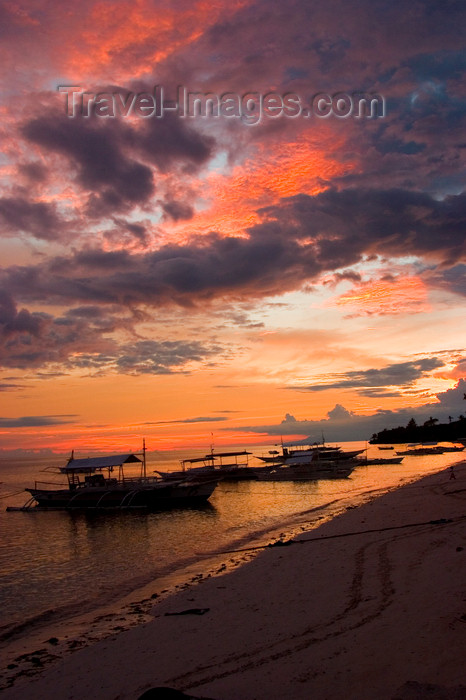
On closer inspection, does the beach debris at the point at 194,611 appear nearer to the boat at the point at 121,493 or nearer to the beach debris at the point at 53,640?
the beach debris at the point at 53,640

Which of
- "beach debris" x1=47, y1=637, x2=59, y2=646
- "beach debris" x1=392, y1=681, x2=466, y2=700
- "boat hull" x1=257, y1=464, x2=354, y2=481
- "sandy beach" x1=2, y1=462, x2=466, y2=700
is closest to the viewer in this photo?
"beach debris" x1=392, y1=681, x2=466, y2=700

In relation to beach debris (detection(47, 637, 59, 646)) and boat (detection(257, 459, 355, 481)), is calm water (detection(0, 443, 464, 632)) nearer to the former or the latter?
beach debris (detection(47, 637, 59, 646))

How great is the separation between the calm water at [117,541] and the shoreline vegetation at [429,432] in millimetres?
124429

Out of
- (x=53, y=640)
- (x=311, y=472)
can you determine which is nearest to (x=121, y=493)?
(x=311, y=472)

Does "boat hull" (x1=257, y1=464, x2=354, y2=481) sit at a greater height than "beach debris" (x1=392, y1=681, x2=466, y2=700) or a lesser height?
lesser

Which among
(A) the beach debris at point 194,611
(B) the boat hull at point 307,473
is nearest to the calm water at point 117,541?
(A) the beach debris at point 194,611

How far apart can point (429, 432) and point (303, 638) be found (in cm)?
17852

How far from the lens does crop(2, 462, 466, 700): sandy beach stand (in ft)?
22.9

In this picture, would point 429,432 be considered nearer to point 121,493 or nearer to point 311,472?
point 311,472

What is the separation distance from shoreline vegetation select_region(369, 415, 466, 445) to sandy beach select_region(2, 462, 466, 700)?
150398mm

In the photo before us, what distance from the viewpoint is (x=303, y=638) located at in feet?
29.8

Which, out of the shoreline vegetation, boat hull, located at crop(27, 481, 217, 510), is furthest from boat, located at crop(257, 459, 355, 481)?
the shoreline vegetation

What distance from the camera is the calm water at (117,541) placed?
18.1 metres

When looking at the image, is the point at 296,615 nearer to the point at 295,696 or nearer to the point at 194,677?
the point at 194,677
